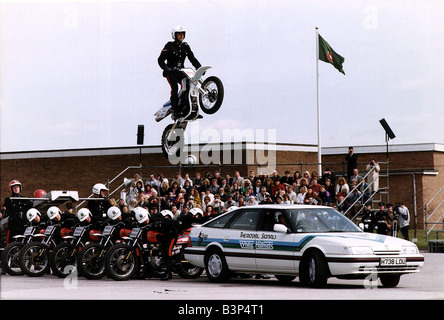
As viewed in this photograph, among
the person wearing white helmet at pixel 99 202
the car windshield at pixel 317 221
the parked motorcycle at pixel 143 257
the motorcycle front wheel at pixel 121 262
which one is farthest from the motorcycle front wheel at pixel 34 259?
the car windshield at pixel 317 221

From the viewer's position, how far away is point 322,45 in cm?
3325

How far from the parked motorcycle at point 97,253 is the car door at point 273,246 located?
12.4 ft

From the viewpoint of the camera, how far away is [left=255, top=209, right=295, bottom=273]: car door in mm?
Answer: 15289

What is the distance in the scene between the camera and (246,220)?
16500 millimetres

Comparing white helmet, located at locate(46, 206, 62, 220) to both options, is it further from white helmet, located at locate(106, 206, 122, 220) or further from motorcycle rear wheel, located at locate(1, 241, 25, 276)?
white helmet, located at locate(106, 206, 122, 220)

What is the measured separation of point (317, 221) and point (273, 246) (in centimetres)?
97

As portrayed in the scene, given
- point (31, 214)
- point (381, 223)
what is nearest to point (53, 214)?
point (31, 214)

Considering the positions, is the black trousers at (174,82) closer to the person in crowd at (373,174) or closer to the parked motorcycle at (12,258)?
the parked motorcycle at (12,258)

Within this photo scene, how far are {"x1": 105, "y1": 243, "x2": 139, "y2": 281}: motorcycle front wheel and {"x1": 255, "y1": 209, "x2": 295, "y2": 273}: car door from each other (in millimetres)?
3089

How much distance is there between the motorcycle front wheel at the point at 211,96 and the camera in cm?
2058

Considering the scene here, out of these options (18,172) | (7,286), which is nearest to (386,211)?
(7,286)

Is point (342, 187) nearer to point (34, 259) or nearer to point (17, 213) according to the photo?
point (17, 213)

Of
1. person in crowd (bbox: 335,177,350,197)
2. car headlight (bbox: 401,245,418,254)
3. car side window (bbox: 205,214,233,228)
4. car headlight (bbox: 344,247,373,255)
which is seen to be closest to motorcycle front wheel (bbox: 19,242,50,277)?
car side window (bbox: 205,214,233,228)
